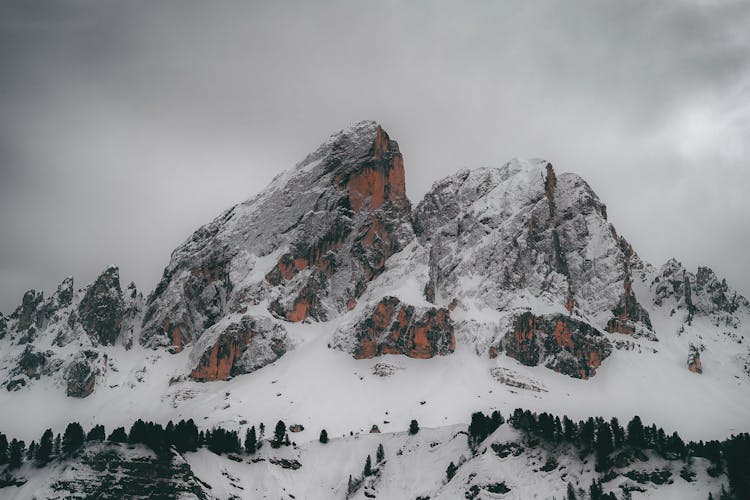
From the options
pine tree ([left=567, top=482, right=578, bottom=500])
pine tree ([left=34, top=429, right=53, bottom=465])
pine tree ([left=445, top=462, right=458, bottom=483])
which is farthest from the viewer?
pine tree ([left=445, top=462, right=458, bottom=483])

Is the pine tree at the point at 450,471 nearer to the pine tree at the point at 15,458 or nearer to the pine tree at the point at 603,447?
the pine tree at the point at 603,447

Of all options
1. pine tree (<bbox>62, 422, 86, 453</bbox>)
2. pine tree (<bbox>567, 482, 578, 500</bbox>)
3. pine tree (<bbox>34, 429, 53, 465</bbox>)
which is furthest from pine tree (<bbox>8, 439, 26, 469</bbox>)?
pine tree (<bbox>567, 482, 578, 500</bbox>)

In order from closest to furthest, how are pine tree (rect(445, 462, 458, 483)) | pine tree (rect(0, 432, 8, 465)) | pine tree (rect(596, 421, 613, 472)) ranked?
pine tree (rect(596, 421, 613, 472)), pine tree (rect(0, 432, 8, 465)), pine tree (rect(445, 462, 458, 483))

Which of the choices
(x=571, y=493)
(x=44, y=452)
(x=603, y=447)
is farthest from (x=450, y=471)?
(x=44, y=452)

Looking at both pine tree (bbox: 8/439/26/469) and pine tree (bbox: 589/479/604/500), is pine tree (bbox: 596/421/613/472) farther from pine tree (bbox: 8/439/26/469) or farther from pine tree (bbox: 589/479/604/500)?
pine tree (bbox: 8/439/26/469)

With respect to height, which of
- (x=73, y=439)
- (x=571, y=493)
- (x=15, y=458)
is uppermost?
(x=73, y=439)

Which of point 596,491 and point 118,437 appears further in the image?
point 118,437

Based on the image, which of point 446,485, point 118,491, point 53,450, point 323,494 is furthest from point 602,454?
point 53,450

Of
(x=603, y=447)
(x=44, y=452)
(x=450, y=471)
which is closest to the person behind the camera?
(x=603, y=447)

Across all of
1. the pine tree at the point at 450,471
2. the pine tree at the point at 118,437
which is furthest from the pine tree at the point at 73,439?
→ the pine tree at the point at 450,471

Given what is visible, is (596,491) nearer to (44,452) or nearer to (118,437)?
(118,437)

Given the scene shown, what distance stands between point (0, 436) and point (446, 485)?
104 meters

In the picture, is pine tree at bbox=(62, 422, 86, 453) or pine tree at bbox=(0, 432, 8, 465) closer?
pine tree at bbox=(0, 432, 8, 465)

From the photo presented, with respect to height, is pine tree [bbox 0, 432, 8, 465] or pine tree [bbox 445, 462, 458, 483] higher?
pine tree [bbox 0, 432, 8, 465]
